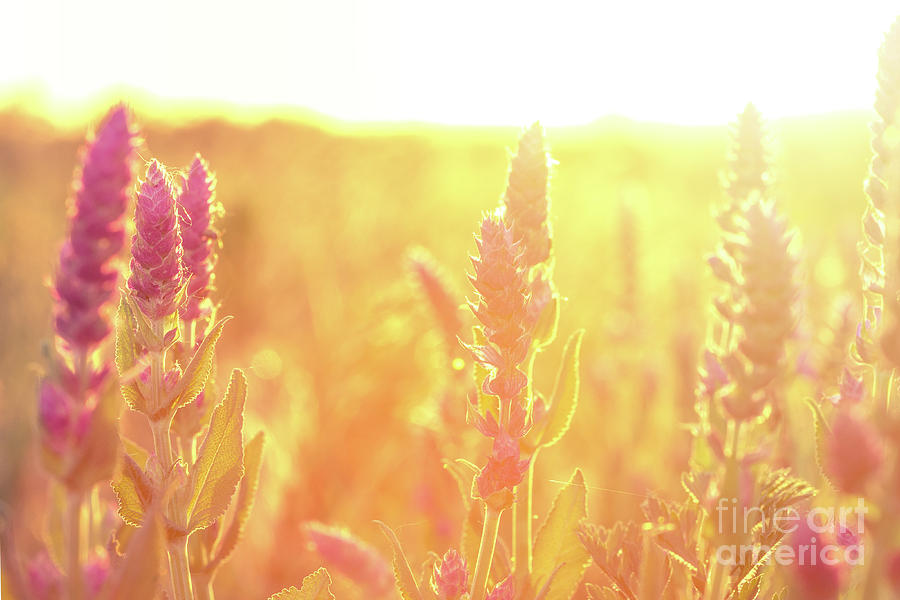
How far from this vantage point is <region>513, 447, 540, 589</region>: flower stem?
1.83 m

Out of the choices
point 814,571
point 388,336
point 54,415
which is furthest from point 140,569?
point 388,336

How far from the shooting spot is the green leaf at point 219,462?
5.71ft

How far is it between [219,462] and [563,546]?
825 mm

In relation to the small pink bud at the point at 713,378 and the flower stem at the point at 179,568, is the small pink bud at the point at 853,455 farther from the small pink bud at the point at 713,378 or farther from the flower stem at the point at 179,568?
the flower stem at the point at 179,568

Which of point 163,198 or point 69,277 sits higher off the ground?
point 163,198

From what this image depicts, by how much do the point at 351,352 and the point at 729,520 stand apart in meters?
3.97

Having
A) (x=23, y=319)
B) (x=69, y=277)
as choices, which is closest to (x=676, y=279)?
(x=69, y=277)

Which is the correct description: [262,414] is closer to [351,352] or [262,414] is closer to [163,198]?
[351,352]

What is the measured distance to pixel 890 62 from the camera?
175 centimetres

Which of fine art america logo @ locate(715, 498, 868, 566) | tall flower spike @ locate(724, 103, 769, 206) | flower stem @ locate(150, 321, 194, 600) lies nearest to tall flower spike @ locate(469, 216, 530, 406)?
fine art america logo @ locate(715, 498, 868, 566)

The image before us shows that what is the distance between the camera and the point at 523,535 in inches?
81.2

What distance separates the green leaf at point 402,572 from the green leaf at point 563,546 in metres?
0.31

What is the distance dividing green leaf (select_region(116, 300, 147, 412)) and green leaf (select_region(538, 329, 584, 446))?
91cm

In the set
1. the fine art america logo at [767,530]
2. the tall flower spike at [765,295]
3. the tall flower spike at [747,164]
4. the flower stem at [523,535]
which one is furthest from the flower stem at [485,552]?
the tall flower spike at [747,164]
